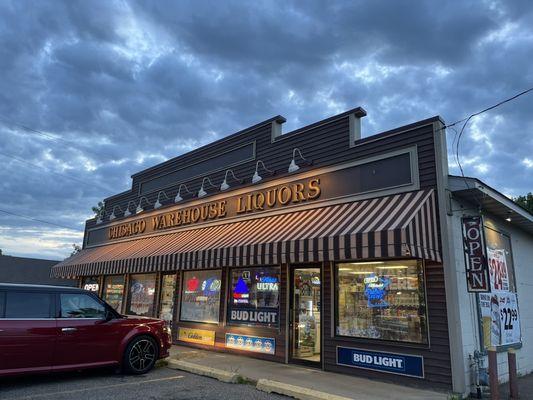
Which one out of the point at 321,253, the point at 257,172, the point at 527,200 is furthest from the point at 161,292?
the point at 527,200

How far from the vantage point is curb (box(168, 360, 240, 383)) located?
8019 millimetres

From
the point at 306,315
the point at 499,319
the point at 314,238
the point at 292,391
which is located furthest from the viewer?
the point at 306,315

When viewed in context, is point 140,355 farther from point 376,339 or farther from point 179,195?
point 179,195

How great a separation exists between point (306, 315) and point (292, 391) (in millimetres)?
2800

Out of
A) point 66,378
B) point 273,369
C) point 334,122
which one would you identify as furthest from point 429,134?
point 66,378

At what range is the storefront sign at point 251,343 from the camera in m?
10.1

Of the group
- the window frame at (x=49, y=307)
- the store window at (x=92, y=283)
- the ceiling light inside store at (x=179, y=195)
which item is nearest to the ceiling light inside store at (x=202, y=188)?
the ceiling light inside store at (x=179, y=195)

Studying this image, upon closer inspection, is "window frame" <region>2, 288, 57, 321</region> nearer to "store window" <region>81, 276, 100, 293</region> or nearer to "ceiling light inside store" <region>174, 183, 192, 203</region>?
"ceiling light inside store" <region>174, 183, 192, 203</region>

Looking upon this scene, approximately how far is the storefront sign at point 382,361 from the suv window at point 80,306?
15.9 ft

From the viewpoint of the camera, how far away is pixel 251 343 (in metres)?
10.5

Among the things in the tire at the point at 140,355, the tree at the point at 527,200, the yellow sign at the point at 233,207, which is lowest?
the tire at the point at 140,355

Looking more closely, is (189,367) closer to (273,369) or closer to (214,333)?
(273,369)

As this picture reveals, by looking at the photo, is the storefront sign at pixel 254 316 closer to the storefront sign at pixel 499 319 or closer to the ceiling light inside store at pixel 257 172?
the ceiling light inside store at pixel 257 172

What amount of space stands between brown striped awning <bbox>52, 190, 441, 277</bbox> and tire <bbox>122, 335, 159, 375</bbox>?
8.32 feet
